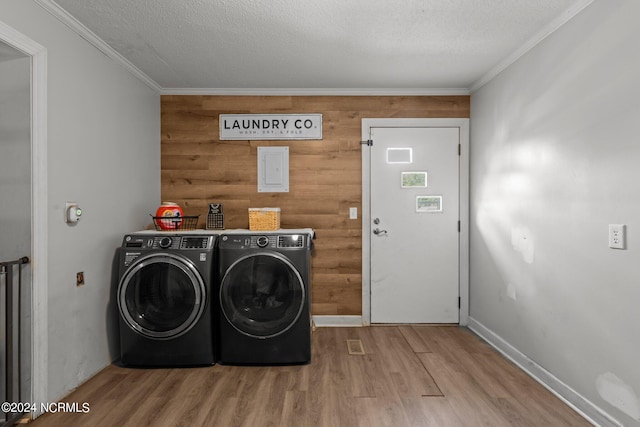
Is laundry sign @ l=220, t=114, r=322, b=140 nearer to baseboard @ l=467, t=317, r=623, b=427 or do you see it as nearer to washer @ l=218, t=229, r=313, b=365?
washer @ l=218, t=229, r=313, b=365

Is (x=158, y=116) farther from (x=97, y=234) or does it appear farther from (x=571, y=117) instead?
(x=571, y=117)

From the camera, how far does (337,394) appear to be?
7.34ft

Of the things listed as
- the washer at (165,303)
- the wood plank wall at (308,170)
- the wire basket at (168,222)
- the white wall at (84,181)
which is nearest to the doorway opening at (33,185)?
the white wall at (84,181)

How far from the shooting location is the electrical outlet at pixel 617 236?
5.77 feet

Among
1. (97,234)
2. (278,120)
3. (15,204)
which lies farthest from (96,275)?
(278,120)

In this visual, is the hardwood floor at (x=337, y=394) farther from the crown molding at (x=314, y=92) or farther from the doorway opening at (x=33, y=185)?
the crown molding at (x=314, y=92)

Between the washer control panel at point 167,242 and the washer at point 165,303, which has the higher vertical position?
the washer control panel at point 167,242

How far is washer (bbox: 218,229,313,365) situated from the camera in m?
2.63

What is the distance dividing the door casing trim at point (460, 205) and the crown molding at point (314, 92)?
25 cm

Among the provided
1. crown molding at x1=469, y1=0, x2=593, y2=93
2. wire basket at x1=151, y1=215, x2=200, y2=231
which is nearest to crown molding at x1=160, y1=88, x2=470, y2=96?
crown molding at x1=469, y1=0, x2=593, y2=93

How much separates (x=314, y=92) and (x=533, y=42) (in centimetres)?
183

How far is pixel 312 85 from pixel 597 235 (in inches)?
98.4

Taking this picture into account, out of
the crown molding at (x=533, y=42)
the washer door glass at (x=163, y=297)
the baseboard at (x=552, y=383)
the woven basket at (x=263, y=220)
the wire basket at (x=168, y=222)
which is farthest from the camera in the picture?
the woven basket at (x=263, y=220)

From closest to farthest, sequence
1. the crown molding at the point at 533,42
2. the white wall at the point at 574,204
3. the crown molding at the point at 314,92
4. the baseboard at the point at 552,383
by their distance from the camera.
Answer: the white wall at the point at 574,204, the baseboard at the point at 552,383, the crown molding at the point at 533,42, the crown molding at the point at 314,92
